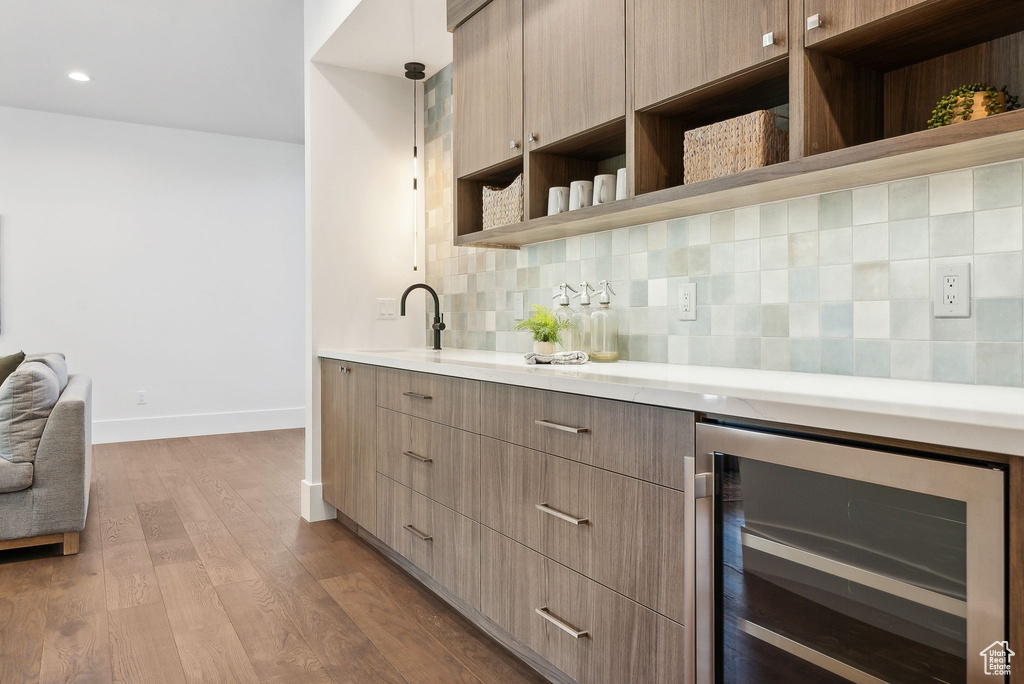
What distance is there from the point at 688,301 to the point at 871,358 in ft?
1.90

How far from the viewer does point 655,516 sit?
1.33 meters

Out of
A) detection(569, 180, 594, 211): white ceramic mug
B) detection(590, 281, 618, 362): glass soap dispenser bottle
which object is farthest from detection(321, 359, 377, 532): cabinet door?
detection(569, 180, 594, 211): white ceramic mug

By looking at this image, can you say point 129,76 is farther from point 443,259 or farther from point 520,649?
point 520,649

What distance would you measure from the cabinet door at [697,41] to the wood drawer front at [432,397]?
0.97 meters

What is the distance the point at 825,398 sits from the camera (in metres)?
1.09

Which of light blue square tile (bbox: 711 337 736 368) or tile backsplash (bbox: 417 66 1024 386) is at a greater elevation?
tile backsplash (bbox: 417 66 1024 386)

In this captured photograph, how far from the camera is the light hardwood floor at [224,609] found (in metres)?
1.87

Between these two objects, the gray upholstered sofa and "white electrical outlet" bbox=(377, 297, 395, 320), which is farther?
"white electrical outlet" bbox=(377, 297, 395, 320)

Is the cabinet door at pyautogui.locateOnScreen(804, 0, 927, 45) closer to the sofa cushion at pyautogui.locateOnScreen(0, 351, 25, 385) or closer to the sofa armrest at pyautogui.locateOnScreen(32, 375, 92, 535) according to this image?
the sofa armrest at pyautogui.locateOnScreen(32, 375, 92, 535)

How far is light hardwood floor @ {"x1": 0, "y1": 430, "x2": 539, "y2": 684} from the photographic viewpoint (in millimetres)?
1866

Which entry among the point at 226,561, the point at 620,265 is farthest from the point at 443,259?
the point at 226,561

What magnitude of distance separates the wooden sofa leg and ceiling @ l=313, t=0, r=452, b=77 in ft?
Result: 8.14

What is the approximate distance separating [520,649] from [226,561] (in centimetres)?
148

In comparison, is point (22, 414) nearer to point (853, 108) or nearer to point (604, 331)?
point (604, 331)
